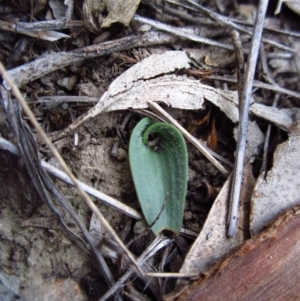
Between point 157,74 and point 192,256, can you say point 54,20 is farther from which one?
point 192,256

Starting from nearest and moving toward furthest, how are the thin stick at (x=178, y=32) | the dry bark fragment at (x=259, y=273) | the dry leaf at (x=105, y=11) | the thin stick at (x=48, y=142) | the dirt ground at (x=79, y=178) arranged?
1. the thin stick at (x=48, y=142)
2. the dry bark fragment at (x=259, y=273)
3. the dirt ground at (x=79, y=178)
4. the dry leaf at (x=105, y=11)
5. the thin stick at (x=178, y=32)

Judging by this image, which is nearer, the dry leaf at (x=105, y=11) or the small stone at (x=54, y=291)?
the small stone at (x=54, y=291)

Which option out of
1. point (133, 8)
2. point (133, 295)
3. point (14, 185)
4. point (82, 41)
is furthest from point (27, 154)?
point (133, 8)

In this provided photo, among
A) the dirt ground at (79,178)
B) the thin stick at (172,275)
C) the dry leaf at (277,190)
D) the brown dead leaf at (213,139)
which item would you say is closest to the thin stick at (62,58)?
the dirt ground at (79,178)

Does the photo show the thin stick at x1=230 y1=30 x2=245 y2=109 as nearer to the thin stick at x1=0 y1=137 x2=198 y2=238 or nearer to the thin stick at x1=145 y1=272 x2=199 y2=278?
the thin stick at x1=0 y1=137 x2=198 y2=238

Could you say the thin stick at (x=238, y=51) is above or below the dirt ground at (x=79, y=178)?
above

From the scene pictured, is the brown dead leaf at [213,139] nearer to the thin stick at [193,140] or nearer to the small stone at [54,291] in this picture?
the thin stick at [193,140]

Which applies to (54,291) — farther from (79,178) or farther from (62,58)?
(62,58)

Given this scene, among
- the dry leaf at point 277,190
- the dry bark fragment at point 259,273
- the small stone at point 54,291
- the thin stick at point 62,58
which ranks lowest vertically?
the small stone at point 54,291

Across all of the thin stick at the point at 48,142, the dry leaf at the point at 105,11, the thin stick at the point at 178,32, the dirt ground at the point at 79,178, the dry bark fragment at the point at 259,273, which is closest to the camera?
the thin stick at the point at 48,142
